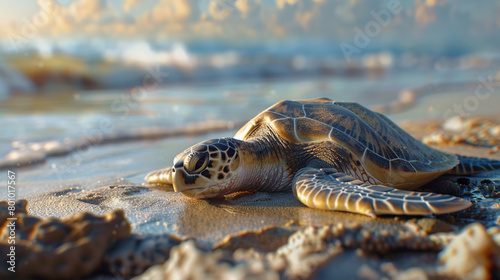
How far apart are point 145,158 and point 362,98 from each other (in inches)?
320

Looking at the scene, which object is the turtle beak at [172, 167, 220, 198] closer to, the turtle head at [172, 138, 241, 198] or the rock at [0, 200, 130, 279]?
the turtle head at [172, 138, 241, 198]

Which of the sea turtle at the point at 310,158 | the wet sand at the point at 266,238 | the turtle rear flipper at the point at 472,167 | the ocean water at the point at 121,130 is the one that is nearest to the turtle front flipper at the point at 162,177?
the sea turtle at the point at 310,158

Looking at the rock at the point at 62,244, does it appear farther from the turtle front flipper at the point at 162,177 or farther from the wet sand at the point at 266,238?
the turtle front flipper at the point at 162,177

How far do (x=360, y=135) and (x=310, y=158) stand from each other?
19.0 inches

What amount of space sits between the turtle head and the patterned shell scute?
0.61 metres

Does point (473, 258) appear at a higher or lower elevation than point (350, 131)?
lower

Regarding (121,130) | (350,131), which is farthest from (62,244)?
(121,130)

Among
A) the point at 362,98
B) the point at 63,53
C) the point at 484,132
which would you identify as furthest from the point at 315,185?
the point at 63,53

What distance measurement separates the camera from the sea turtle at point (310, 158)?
2.78m

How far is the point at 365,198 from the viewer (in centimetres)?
228

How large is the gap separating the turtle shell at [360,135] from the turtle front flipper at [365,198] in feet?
1.42

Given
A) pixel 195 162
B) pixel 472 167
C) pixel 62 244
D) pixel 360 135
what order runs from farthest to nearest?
pixel 472 167, pixel 360 135, pixel 195 162, pixel 62 244

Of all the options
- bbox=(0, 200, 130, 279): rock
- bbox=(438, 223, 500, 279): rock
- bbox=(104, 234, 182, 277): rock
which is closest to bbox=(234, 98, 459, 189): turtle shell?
bbox=(438, 223, 500, 279): rock

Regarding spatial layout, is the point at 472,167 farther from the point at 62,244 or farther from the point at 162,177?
the point at 62,244
